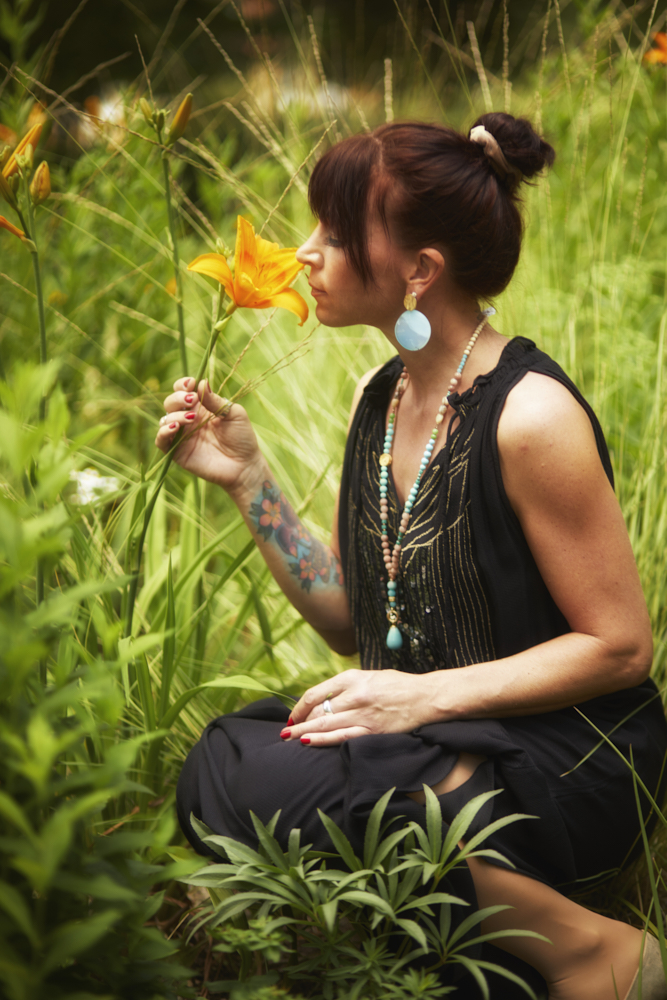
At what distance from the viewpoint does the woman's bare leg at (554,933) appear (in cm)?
104

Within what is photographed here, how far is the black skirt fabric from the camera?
1.05 m

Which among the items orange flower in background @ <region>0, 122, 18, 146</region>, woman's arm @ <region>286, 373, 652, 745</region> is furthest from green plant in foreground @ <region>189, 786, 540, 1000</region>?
orange flower in background @ <region>0, 122, 18, 146</region>

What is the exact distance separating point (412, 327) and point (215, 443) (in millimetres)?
421

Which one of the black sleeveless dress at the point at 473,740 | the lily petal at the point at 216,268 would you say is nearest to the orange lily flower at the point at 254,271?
the lily petal at the point at 216,268

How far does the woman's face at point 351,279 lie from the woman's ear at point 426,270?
2 centimetres

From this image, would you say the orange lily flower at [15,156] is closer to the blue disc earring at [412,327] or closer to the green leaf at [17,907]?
the blue disc earring at [412,327]

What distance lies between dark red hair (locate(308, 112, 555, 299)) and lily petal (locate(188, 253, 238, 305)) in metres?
0.25

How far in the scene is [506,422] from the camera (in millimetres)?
1143

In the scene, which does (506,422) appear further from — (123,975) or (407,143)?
(123,975)

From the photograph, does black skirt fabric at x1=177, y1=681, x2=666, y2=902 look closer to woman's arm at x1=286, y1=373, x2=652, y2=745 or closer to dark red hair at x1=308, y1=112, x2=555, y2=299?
woman's arm at x1=286, y1=373, x2=652, y2=745

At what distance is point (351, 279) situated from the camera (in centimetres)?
125

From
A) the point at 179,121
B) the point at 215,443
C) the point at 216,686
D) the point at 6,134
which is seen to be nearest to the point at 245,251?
the point at 179,121

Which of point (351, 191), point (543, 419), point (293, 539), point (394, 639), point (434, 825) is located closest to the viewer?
point (434, 825)

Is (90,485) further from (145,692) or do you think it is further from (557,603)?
(557,603)
